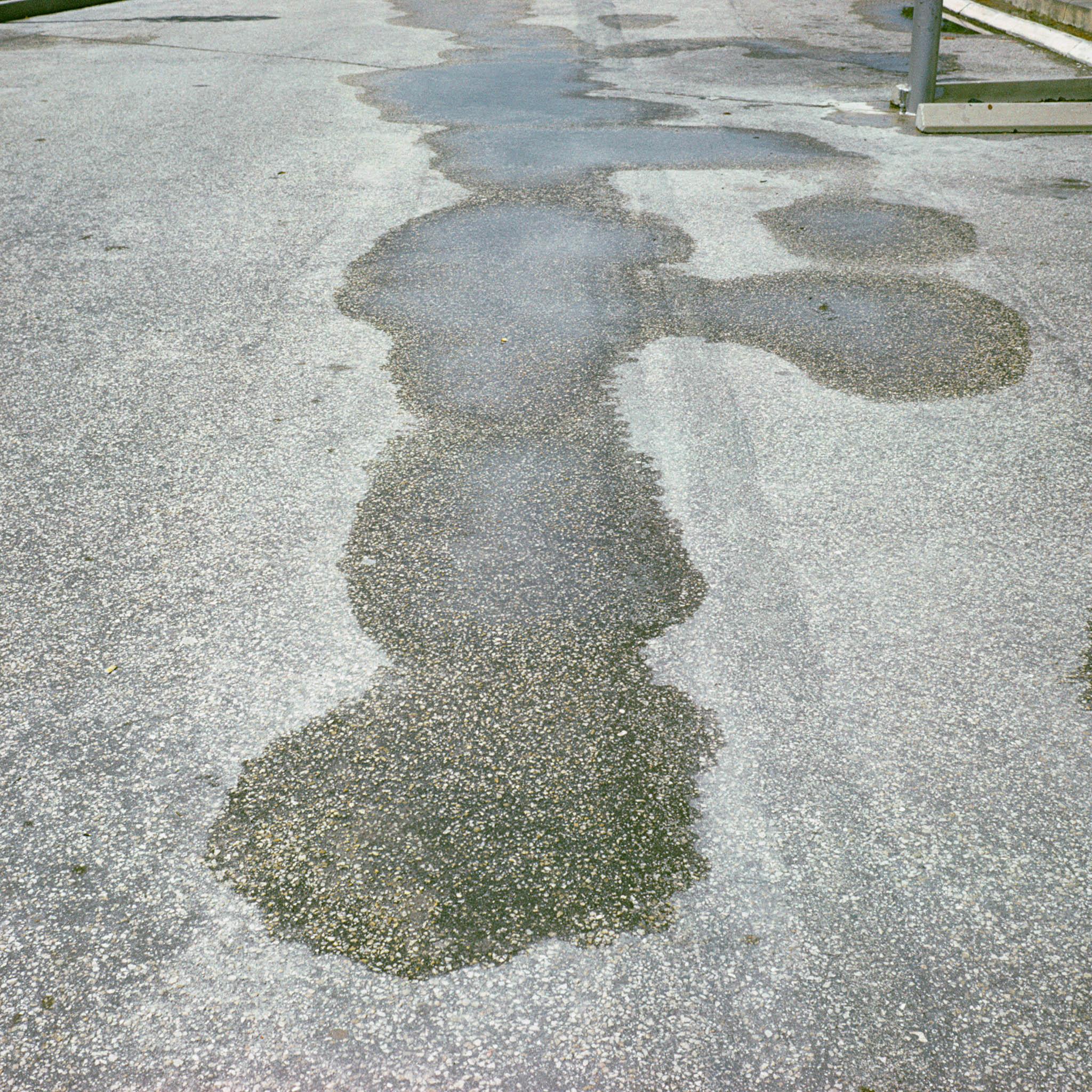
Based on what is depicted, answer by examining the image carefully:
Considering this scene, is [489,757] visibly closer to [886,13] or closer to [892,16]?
[892,16]

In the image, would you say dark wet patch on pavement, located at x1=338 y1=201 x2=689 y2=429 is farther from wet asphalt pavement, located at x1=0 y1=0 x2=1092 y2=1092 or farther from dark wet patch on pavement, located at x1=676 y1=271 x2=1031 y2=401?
dark wet patch on pavement, located at x1=676 y1=271 x2=1031 y2=401

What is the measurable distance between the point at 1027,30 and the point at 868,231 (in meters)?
9.89

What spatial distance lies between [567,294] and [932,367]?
1.86m

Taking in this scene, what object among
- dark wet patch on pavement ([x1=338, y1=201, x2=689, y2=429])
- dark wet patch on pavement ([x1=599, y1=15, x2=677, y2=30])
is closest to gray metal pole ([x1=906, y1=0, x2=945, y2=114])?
dark wet patch on pavement ([x1=338, y1=201, x2=689, y2=429])

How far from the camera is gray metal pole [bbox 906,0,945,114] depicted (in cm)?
923

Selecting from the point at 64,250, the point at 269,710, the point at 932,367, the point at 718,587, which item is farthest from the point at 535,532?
the point at 64,250

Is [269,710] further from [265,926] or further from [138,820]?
[265,926]

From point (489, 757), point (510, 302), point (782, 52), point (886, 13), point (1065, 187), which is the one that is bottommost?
point (886, 13)

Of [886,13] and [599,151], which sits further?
[886,13]

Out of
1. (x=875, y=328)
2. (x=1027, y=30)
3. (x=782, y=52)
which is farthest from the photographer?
(x=1027, y=30)

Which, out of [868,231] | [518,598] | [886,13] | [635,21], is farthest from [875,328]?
[886,13]

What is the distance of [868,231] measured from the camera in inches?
262

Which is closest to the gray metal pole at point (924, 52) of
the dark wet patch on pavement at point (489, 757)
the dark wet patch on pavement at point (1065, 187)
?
the dark wet patch on pavement at point (1065, 187)

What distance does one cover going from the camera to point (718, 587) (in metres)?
3.41
